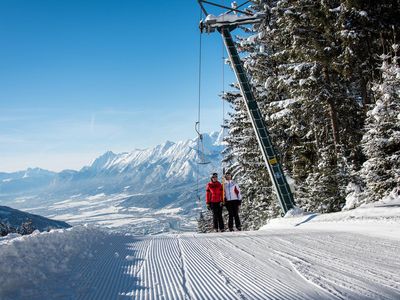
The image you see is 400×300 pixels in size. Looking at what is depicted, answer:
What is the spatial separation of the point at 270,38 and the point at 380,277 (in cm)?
2119

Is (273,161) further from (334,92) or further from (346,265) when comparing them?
(346,265)

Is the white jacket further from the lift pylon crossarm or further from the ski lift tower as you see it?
the lift pylon crossarm

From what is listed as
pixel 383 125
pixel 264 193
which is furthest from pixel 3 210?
pixel 383 125

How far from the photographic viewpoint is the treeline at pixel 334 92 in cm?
1319

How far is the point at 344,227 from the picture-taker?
8234 mm

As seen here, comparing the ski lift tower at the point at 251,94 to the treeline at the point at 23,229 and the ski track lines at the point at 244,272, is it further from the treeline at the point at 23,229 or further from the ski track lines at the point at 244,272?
the treeline at the point at 23,229

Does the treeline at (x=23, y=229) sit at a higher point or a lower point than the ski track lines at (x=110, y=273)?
lower

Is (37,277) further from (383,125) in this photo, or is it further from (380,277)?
(383,125)

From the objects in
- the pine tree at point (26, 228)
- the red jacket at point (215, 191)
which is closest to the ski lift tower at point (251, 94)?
the red jacket at point (215, 191)

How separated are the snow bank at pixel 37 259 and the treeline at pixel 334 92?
10.6m

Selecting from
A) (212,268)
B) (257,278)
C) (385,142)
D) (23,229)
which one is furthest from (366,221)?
(23,229)

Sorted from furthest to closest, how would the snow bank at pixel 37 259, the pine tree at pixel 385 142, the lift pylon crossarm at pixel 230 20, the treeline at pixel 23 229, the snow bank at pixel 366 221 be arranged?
the treeline at pixel 23 229 → the lift pylon crossarm at pixel 230 20 → the pine tree at pixel 385 142 → the snow bank at pixel 366 221 → the snow bank at pixel 37 259

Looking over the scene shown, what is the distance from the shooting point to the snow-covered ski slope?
346 centimetres

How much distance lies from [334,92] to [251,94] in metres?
5.53
